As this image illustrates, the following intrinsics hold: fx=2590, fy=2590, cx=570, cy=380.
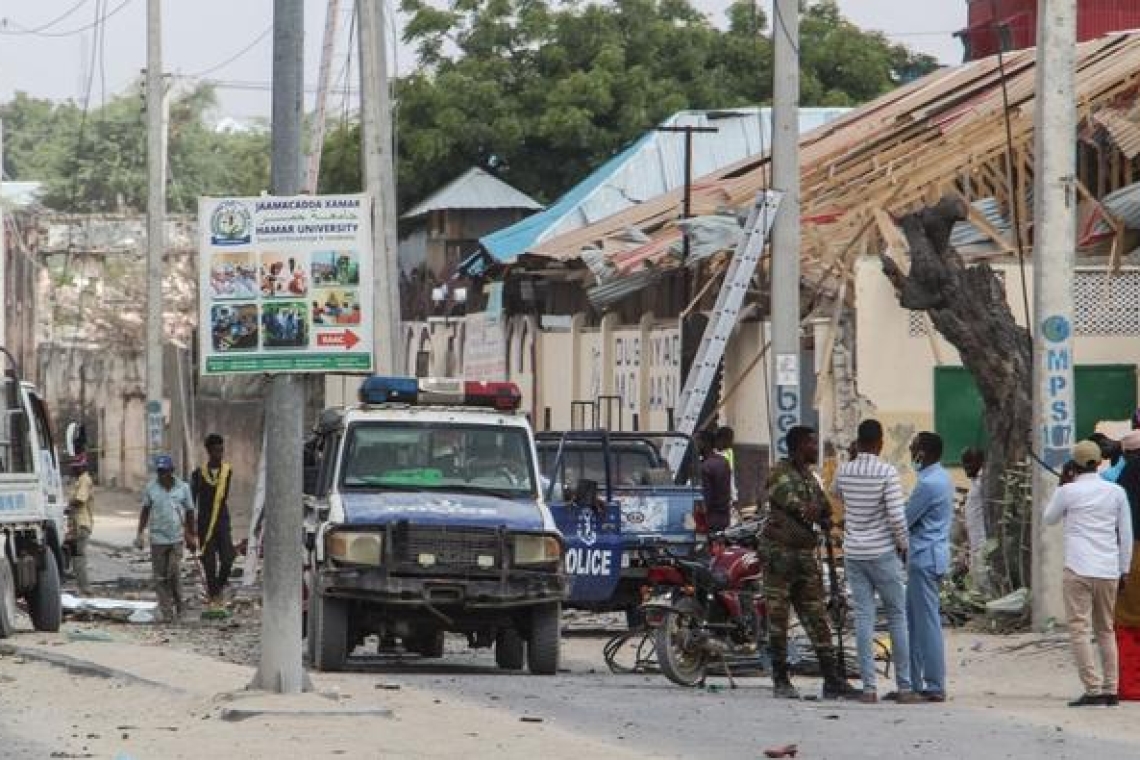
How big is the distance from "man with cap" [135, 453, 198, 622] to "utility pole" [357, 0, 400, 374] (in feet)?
15.2

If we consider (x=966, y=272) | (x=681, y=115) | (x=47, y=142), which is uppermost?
(x=47, y=142)

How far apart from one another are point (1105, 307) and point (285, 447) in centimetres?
1542

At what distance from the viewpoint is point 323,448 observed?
21016 mm

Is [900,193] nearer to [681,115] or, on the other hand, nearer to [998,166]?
[998,166]

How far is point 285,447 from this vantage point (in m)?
15.8

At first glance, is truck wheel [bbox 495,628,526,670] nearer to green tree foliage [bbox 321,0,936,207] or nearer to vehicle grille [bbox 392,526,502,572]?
vehicle grille [bbox 392,526,502,572]

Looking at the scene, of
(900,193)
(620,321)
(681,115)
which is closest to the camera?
(900,193)

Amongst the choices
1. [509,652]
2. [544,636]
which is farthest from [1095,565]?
[509,652]

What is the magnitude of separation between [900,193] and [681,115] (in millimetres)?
16613

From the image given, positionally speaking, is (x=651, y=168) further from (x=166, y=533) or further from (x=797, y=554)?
(x=797, y=554)

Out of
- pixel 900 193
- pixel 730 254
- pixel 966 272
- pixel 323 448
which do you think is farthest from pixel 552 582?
pixel 730 254

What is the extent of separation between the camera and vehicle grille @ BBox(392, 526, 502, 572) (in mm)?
18781

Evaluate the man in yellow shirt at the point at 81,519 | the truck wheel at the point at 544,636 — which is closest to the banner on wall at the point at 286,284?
the truck wheel at the point at 544,636

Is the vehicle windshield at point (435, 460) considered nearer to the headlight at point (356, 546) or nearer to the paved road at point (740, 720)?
the headlight at point (356, 546)
